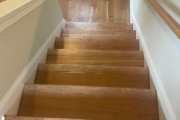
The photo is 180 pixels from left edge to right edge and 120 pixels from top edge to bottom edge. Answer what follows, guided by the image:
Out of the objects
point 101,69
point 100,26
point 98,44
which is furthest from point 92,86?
point 100,26

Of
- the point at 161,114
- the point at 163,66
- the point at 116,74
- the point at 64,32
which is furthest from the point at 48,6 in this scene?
the point at 161,114

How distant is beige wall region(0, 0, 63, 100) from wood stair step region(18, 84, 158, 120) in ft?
0.77

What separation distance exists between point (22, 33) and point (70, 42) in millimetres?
1089

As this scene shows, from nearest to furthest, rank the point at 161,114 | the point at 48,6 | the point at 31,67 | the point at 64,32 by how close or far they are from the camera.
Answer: the point at 161,114 → the point at 31,67 → the point at 48,6 → the point at 64,32

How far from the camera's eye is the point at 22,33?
1.50 meters

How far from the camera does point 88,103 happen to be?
1405mm

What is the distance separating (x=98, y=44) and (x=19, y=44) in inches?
47.3

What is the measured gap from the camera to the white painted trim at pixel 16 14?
46.9 inches

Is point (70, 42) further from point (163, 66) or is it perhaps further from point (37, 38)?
point (163, 66)

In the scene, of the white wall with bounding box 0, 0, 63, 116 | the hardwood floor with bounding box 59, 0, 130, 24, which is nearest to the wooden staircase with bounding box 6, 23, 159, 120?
the white wall with bounding box 0, 0, 63, 116

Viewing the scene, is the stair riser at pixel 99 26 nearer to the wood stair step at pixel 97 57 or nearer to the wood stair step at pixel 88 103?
the wood stair step at pixel 97 57

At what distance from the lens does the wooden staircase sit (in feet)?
4.48

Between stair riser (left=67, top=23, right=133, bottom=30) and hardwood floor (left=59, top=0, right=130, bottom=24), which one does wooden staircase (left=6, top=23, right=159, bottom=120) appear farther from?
hardwood floor (left=59, top=0, right=130, bottom=24)

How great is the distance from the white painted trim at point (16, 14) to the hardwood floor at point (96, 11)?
2243 mm
